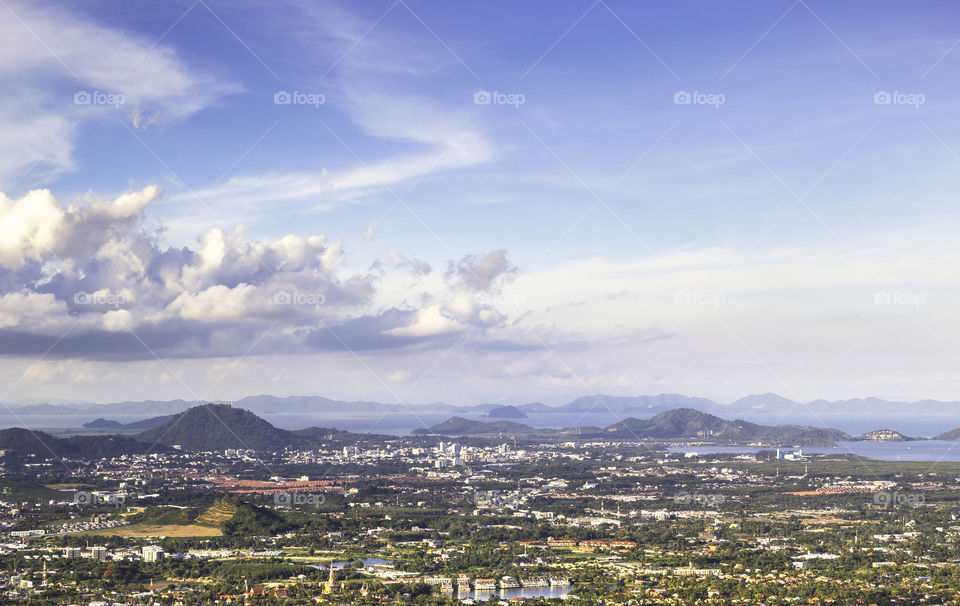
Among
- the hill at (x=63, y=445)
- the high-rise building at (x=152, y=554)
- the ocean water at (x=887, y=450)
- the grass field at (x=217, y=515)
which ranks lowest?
the high-rise building at (x=152, y=554)

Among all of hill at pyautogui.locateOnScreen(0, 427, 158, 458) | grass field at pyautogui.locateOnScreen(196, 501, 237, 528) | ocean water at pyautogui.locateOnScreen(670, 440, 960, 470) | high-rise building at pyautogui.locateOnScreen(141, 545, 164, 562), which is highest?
hill at pyautogui.locateOnScreen(0, 427, 158, 458)

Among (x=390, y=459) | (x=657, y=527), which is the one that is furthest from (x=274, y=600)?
(x=390, y=459)

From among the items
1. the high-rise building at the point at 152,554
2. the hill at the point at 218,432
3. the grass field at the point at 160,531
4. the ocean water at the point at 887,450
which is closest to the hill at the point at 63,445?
the hill at the point at 218,432

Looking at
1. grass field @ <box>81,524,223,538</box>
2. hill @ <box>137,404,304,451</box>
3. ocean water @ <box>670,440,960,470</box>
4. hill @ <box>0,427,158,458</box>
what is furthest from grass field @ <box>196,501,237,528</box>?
ocean water @ <box>670,440,960,470</box>

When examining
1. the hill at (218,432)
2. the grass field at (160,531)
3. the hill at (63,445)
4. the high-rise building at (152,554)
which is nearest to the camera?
the high-rise building at (152,554)

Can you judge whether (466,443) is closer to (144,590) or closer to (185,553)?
(185,553)

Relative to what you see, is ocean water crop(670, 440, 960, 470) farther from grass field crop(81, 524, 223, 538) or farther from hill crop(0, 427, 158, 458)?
grass field crop(81, 524, 223, 538)

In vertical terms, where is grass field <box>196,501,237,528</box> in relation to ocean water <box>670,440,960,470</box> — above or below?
below

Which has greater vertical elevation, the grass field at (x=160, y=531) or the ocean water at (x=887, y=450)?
the ocean water at (x=887, y=450)

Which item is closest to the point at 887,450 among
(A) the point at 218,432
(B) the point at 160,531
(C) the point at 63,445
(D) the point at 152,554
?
(A) the point at 218,432

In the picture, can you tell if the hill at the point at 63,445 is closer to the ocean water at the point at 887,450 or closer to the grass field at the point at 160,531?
the grass field at the point at 160,531
